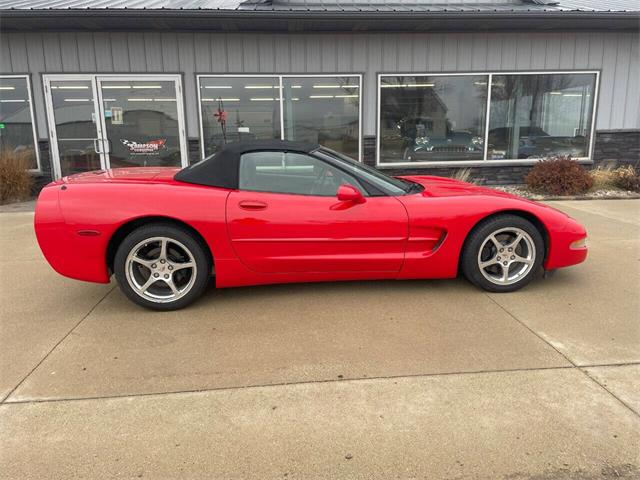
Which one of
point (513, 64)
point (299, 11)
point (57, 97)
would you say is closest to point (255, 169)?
point (299, 11)

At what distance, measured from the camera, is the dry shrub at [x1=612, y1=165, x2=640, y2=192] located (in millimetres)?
9148

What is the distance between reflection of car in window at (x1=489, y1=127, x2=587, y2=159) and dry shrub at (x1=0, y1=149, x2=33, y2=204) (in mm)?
9524

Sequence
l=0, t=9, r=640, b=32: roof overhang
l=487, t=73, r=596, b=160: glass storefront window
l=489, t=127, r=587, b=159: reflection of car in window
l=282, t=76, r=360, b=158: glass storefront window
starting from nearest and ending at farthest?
l=0, t=9, r=640, b=32: roof overhang → l=282, t=76, r=360, b=158: glass storefront window → l=487, t=73, r=596, b=160: glass storefront window → l=489, t=127, r=587, b=159: reflection of car in window

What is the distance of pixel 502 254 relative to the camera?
392cm

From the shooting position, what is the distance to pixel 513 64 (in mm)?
9734

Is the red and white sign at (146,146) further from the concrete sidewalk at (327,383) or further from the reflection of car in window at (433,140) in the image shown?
the concrete sidewalk at (327,383)

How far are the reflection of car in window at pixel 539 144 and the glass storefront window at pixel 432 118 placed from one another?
0.61 meters

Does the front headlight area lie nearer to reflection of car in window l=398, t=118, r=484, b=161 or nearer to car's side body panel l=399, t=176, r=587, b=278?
car's side body panel l=399, t=176, r=587, b=278

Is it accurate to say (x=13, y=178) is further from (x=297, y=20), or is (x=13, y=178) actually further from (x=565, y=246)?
(x=565, y=246)

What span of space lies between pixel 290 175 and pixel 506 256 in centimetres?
194

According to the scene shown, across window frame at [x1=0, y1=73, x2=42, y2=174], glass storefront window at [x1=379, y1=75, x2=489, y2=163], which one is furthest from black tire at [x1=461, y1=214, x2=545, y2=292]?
window frame at [x1=0, y1=73, x2=42, y2=174]

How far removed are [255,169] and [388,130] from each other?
6662mm

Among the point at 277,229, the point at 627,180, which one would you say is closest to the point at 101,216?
the point at 277,229

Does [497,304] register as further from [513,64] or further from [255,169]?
[513,64]
